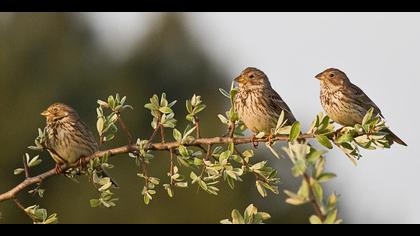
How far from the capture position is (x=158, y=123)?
7254 millimetres

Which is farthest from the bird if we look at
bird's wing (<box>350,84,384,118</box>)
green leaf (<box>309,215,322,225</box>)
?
green leaf (<box>309,215,322,225</box>)

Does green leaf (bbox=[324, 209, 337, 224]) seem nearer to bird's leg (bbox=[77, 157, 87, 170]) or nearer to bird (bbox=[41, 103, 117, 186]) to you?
bird's leg (bbox=[77, 157, 87, 170])

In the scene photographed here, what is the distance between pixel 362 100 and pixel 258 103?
1.69 metres

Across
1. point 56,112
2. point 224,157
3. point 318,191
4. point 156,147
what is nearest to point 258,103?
point 56,112

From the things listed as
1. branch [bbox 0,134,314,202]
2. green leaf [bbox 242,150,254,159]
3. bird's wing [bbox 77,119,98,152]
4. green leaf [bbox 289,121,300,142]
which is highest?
green leaf [bbox 289,121,300,142]

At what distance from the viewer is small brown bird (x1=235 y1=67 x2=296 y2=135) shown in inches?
379

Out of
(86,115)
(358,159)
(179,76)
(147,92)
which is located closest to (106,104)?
(358,159)

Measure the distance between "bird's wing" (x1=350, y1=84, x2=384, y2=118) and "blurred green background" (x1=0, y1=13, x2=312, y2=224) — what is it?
2656 centimetres

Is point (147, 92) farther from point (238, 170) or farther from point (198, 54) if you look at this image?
point (238, 170)

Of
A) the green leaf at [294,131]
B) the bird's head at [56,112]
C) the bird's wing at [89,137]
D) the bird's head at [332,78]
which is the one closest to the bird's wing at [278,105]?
the bird's head at [332,78]

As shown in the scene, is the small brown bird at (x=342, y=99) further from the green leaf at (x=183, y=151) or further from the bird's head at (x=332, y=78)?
the green leaf at (x=183, y=151)

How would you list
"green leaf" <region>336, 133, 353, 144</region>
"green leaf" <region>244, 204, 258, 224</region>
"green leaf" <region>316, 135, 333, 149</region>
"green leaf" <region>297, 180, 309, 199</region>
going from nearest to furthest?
"green leaf" <region>297, 180, 309, 199</region> < "green leaf" <region>244, 204, 258, 224</region> < "green leaf" <region>316, 135, 333, 149</region> < "green leaf" <region>336, 133, 353, 144</region>

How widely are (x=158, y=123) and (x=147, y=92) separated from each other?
52014 mm

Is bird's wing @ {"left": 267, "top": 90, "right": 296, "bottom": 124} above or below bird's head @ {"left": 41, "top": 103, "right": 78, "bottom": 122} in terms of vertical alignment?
below
